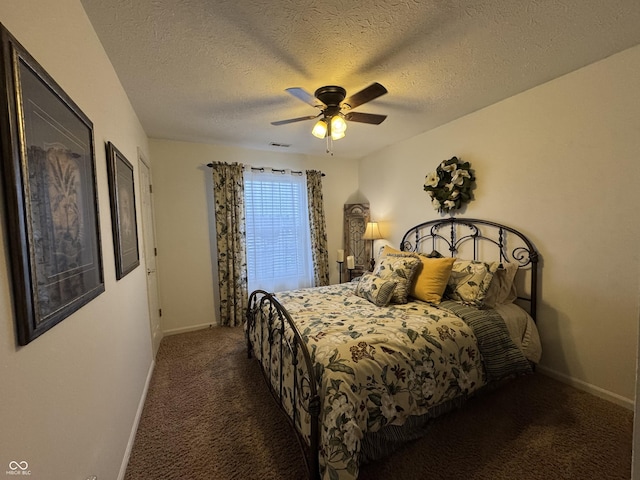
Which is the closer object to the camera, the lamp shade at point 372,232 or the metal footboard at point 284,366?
the metal footboard at point 284,366

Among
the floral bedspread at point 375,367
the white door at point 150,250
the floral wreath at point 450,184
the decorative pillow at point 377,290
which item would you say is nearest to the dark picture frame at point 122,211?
the white door at point 150,250

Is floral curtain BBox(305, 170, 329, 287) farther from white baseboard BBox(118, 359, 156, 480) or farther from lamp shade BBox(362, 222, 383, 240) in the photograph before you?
white baseboard BBox(118, 359, 156, 480)

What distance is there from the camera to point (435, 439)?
5.73 ft

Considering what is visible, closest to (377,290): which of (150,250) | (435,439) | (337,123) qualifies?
(435,439)

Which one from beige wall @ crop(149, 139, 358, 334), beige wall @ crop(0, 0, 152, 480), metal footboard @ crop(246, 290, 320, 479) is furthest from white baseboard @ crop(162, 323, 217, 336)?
beige wall @ crop(0, 0, 152, 480)

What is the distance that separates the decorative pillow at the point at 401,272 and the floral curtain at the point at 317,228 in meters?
1.73

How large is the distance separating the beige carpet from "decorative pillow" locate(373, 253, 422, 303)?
0.94 meters

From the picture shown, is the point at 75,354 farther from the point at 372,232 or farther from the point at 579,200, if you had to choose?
the point at 372,232

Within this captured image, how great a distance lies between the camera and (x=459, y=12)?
147 cm

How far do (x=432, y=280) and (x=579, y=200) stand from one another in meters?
1.27

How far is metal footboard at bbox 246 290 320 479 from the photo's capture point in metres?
1.38

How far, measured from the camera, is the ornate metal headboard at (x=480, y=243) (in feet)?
7.99

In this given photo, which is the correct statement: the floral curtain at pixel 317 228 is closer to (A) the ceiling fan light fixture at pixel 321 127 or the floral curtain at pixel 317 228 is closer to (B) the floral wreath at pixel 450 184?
(B) the floral wreath at pixel 450 184

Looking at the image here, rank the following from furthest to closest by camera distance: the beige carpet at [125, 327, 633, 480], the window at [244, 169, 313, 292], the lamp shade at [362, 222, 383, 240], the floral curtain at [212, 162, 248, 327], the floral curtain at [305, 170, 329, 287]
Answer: the floral curtain at [305, 170, 329, 287] < the lamp shade at [362, 222, 383, 240] < the window at [244, 169, 313, 292] < the floral curtain at [212, 162, 248, 327] < the beige carpet at [125, 327, 633, 480]
